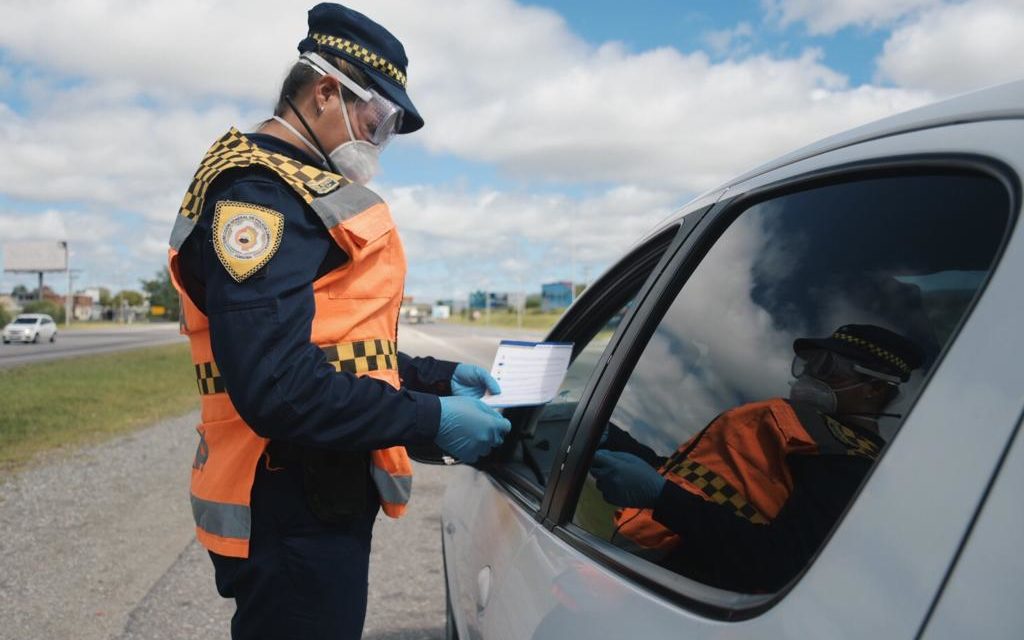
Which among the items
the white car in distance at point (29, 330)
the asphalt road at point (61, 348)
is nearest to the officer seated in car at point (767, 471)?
the asphalt road at point (61, 348)

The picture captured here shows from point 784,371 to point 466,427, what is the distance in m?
0.78

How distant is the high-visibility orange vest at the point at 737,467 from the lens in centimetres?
144

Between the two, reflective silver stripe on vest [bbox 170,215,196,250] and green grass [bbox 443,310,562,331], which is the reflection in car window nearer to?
reflective silver stripe on vest [bbox 170,215,196,250]

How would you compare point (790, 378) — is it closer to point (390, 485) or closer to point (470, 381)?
point (390, 485)

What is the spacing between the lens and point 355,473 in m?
1.88

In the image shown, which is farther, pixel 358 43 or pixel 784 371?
pixel 358 43

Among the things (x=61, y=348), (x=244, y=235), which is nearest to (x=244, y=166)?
(x=244, y=235)

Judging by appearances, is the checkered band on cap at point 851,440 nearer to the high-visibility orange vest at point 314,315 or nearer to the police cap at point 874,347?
the police cap at point 874,347

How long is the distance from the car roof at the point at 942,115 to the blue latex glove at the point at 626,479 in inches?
26.3

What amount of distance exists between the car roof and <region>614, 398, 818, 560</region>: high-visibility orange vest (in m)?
0.45

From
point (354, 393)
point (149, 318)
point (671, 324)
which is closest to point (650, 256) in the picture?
point (671, 324)

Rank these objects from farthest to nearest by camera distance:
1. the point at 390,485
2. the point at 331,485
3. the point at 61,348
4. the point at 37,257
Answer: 1. the point at 37,257
2. the point at 61,348
3. the point at 390,485
4. the point at 331,485

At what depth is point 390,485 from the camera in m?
1.94

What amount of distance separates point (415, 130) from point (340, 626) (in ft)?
4.30
